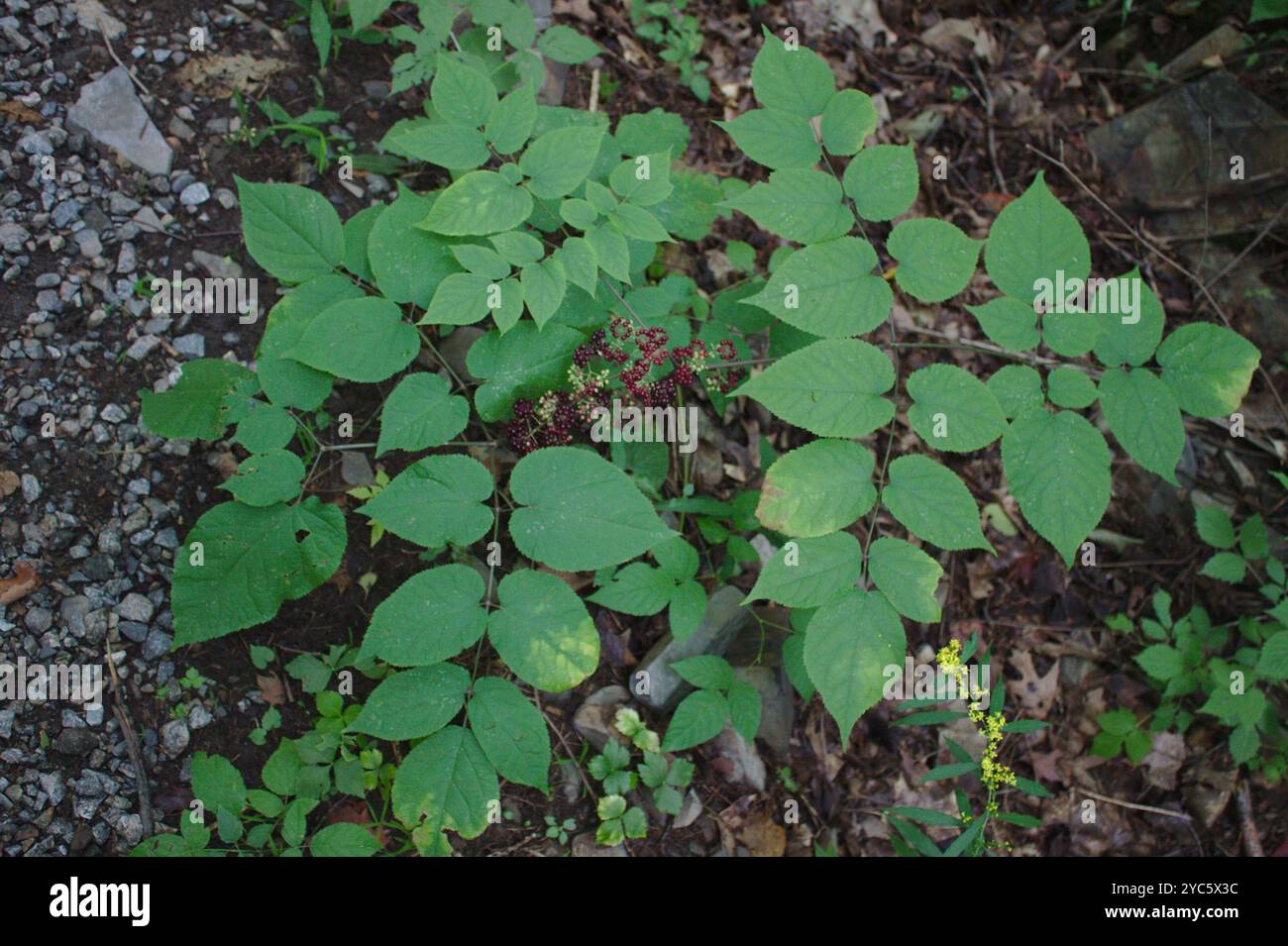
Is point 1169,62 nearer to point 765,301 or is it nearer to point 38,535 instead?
point 765,301

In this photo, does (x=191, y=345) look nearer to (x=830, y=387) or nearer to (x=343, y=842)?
(x=343, y=842)

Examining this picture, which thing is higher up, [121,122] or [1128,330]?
[121,122]

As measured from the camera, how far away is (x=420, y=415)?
264cm

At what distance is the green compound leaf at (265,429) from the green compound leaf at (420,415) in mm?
277

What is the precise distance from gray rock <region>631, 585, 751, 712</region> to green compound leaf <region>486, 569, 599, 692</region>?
24.5 inches

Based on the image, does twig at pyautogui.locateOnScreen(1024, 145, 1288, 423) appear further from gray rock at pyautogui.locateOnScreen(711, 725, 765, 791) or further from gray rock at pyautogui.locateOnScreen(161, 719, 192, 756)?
gray rock at pyautogui.locateOnScreen(161, 719, 192, 756)

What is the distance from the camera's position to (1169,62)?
4723mm

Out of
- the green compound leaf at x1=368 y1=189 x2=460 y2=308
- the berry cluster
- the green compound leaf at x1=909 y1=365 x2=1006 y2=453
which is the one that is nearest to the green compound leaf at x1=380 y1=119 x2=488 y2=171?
the green compound leaf at x1=368 y1=189 x2=460 y2=308

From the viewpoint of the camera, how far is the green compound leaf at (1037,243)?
2.58 m

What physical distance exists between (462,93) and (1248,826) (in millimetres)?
4064

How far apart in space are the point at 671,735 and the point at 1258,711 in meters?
2.34

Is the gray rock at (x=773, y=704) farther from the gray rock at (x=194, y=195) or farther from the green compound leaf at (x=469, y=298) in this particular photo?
the gray rock at (x=194, y=195)

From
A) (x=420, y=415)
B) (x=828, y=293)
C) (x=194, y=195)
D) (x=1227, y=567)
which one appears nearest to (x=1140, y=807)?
(x=1227, y=567)
